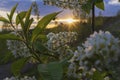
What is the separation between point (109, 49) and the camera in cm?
261

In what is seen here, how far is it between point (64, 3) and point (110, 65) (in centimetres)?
197

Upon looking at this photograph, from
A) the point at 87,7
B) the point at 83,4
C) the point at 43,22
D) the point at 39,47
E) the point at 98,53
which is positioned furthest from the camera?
the point at 83,4

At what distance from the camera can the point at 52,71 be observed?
2.81 meters

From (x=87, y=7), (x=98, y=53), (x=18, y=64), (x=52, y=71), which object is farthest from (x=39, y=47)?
(x=98, y=53)

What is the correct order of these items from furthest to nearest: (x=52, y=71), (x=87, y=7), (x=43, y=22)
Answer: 1. (x=87, y=7)
2. (x=43, y=22)
3. (x=52, y=71)

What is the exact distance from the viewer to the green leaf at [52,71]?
2733 millimetres

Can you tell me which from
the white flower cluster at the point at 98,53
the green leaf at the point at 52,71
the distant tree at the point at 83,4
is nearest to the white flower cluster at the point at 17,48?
the distant tree at the point at 83,4

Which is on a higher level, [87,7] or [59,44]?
[87,7]

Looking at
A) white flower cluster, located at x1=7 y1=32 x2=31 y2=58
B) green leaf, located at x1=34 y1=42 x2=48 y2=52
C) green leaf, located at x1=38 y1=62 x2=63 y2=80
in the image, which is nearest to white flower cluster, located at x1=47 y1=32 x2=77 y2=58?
green leaf, located at x1=34 y1=42 x2=48 y2=52

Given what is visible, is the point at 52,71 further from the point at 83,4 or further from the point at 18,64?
the point at 83,4

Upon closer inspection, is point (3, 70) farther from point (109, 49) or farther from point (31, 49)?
point (109, 49)

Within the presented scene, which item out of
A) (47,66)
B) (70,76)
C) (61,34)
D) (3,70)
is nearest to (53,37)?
(61,34)

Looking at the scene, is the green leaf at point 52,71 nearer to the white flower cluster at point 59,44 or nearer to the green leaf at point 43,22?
the green leaf at point 43,22

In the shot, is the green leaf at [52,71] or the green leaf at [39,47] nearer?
the green leaf at [52,71]
